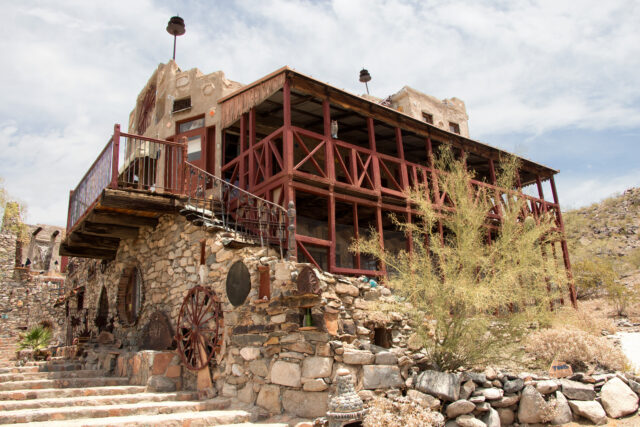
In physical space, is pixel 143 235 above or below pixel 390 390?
above

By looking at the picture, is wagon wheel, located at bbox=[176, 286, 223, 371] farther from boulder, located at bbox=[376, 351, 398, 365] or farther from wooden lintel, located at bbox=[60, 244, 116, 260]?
wooden lintel, located at bbox=[60, 244, 116, 260]

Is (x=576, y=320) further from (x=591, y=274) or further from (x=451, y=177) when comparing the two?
(x=591, y=274)

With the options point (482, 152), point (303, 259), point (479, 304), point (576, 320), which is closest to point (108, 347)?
point (303, 259)

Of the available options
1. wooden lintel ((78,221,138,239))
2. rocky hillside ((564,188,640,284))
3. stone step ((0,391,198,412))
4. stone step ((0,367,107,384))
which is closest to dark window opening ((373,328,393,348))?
stone step ((0,391,198,412))

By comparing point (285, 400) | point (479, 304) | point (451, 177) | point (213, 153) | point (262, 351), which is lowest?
point (285, 400)

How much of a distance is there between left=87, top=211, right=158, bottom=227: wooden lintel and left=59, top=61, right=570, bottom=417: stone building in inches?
1.0

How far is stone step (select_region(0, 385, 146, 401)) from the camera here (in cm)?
663

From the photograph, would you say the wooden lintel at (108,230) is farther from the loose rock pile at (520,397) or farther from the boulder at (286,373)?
the loose rock pile at (520,397)

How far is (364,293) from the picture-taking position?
735cm

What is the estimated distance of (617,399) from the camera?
6.94 m

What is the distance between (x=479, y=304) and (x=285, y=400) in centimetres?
313

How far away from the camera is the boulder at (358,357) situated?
20.8 ft

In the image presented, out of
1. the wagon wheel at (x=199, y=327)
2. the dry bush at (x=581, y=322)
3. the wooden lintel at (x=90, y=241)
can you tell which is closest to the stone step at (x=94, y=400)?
the wagon wheel at (x=199, y=327)

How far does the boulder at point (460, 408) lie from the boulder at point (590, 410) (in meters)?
1.86
